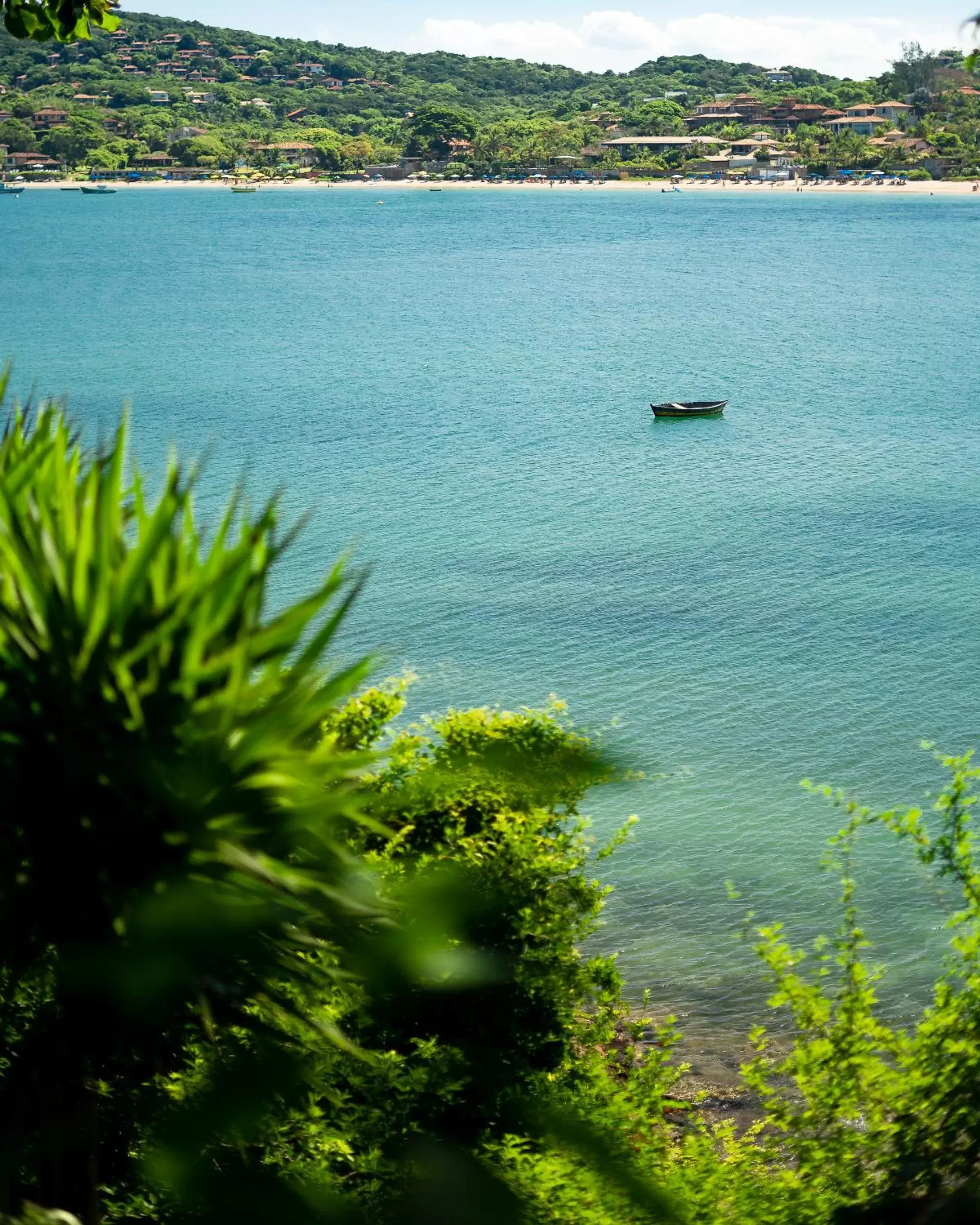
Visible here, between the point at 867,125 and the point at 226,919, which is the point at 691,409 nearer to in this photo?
the point at 226,919

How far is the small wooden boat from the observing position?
44.7 meters

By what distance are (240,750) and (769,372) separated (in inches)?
2133

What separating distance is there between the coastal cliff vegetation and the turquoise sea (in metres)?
0.27

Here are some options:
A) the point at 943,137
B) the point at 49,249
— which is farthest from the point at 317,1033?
the point at 943,137

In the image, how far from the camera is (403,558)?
3014 cm

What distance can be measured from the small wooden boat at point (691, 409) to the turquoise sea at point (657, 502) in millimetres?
450

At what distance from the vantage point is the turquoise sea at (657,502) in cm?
1712

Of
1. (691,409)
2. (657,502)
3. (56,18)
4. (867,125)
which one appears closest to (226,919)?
Result: (56,18)

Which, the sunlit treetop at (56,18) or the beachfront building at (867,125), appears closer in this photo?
the sunlit treetop at (56,18)

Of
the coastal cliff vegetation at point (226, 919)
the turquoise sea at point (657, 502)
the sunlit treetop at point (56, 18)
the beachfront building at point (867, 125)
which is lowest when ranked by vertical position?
the turquoise sea at point (657, 502)

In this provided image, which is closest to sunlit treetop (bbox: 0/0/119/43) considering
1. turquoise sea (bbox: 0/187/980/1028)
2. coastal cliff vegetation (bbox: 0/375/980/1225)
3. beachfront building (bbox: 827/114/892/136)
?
coastal cliff vegetation (bbox: 0/375/980/1225)

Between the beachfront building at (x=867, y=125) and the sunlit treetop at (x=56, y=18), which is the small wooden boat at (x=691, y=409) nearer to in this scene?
the sunlit treetop at (x=56, y=18)

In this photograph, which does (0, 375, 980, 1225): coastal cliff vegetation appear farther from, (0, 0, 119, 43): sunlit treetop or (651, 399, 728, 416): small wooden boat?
(651, 399, 728, 416): small wooden boat

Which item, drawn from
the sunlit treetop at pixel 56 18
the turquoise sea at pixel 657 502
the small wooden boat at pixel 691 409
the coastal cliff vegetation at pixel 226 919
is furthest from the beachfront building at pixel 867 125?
the coastal cliff vegetation at pixel 226 919
